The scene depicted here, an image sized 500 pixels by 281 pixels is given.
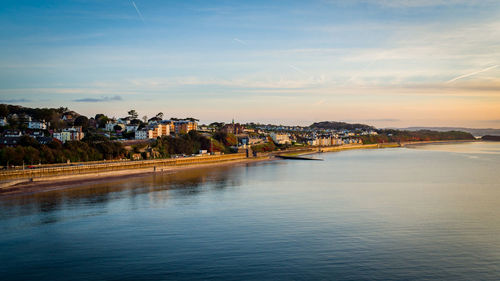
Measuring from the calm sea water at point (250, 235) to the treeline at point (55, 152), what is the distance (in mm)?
8236

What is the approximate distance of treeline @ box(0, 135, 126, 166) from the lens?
28.8 m

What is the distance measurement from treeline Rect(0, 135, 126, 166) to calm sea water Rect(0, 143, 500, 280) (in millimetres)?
8236

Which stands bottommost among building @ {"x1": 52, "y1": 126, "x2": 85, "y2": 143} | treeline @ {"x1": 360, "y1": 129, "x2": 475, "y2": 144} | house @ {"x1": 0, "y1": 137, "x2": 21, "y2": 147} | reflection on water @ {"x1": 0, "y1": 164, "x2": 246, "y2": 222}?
reflection on water @ {"x1": 0, "y1": 164, "x2": 246, "y2": 222}

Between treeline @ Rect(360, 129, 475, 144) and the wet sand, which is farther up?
treeline @ Rect(360, 129, 475, 144)

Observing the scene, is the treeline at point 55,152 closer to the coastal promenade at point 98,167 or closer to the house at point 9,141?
the house at point 9,141

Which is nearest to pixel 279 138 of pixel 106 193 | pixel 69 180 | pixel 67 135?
pixel 67 135

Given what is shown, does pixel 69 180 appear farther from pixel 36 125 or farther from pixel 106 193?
pixel 36 125

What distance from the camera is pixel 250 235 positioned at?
13344mm

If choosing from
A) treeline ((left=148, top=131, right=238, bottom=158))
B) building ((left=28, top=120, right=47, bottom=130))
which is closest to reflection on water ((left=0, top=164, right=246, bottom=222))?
treeline ((left=148, top=131, right=238, bottom=158))

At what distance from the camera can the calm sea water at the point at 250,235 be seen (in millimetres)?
10109

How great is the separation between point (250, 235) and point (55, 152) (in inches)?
959

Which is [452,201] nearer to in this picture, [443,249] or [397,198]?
[397,198]

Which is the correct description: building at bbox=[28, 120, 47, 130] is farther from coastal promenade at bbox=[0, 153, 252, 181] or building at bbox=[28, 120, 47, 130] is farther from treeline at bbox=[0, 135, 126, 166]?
coastal promenade at bbox=[0, 153, 252, 181]

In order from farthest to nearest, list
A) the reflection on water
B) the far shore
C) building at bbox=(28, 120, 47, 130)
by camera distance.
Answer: building at bbox=(28, 120, 47, 130) < the far shore < the reflection on water
